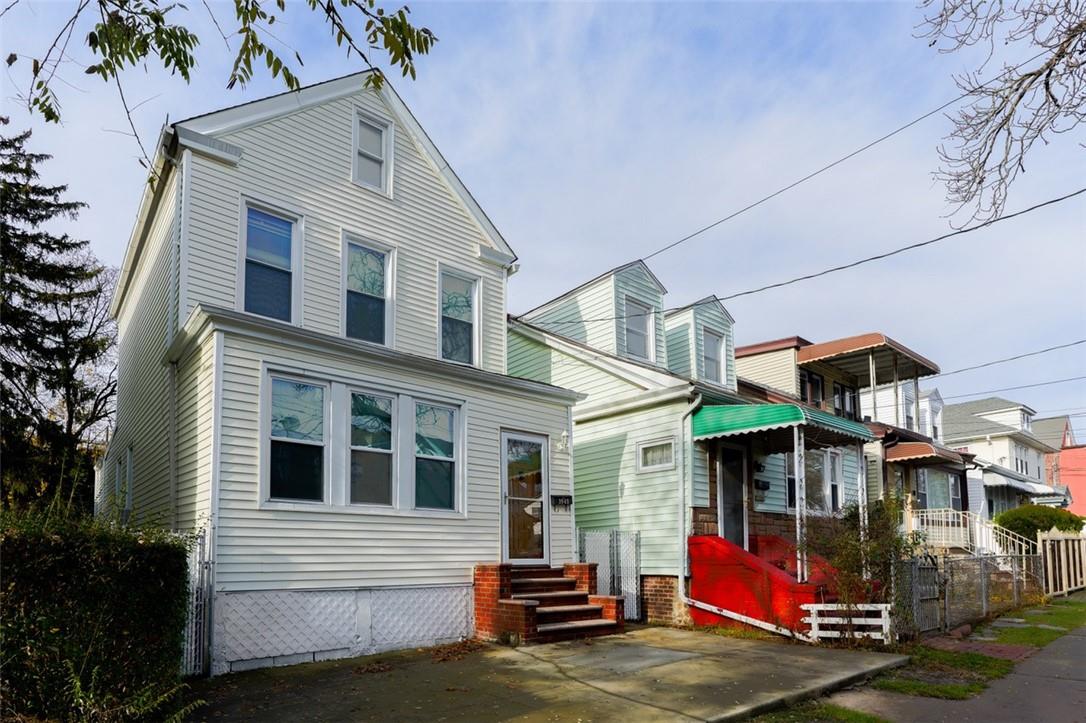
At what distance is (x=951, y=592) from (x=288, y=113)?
44.3ft

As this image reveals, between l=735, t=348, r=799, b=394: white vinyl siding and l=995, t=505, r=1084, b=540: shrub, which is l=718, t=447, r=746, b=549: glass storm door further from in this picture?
l=995, t=505, r=1084, b=540: shrub

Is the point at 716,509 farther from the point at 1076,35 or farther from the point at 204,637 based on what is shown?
the point at 1076,35

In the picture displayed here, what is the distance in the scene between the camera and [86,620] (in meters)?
6.16

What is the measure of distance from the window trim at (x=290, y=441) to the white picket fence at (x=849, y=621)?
23.2 feet

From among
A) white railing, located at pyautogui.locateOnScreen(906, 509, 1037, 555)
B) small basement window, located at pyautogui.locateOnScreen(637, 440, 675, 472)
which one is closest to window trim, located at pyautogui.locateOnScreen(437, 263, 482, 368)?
small basement window, located at pyautogui.locateOnScreen(637, 440, 675, 472)

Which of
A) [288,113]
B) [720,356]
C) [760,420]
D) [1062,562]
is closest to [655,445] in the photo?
[760,420]

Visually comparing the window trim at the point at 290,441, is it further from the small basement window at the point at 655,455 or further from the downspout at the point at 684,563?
the small basement window at the point at 655,455

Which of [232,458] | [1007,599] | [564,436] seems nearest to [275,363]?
[232,458]

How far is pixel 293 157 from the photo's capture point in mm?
12367

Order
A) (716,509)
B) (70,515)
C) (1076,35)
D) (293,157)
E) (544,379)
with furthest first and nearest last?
(544,379) < (716,509) < (293,157) < (70,515) < (1076,35)

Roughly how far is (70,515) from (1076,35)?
8.53 metres

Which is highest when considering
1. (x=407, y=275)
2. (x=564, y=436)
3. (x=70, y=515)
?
(x=407, y=275)

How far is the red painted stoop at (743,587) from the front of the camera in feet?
39.9

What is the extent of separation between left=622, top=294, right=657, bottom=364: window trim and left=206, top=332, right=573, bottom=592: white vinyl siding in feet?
15.4
